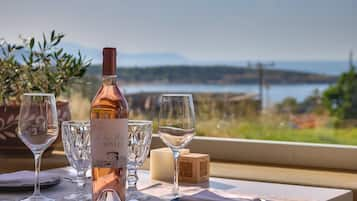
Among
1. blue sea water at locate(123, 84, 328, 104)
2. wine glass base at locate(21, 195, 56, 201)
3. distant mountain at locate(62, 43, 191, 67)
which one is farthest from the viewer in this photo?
distant mountain at locate(62, 43, 191, 67)

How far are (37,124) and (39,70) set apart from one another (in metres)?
0.90

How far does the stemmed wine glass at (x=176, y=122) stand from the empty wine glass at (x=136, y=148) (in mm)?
42

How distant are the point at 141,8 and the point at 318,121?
2.98ft

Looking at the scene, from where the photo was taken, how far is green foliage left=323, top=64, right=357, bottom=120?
7.80 ft

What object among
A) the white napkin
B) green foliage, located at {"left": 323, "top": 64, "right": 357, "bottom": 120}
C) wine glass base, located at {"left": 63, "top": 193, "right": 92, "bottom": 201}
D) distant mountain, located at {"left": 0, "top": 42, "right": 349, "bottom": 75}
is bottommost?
wine glass base, located at {"left": 63, "top": 193, "right": 92, "bottom": 201}

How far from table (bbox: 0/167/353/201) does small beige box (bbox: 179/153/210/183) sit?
0.03 m

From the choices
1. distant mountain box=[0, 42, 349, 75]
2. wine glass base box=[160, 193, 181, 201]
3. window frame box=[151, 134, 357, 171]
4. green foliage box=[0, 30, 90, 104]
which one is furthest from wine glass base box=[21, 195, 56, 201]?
distant mountain box=[0, 42, 349, 75]

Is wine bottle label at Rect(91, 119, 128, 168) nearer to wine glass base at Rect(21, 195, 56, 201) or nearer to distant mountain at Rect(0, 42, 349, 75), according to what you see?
wine glass base at Rect(21, 195, 56, 201)

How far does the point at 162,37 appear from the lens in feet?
8.64

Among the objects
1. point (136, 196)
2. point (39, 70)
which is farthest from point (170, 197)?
Result: point (39, 70)

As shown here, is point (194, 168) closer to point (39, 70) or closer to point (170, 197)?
point (170, 197)

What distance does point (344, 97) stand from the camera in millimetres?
2408

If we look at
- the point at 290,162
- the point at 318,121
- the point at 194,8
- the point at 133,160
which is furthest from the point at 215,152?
the point at 133,160

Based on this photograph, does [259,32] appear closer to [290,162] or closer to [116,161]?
[290,162]
